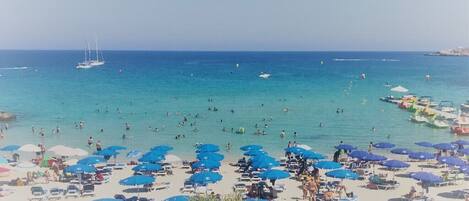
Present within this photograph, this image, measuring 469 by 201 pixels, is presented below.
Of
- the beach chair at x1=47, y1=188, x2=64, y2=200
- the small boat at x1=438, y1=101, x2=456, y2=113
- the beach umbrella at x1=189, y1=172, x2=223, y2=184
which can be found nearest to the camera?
the beach umbrella at x1=189, y1=172, x2=223, y2=184

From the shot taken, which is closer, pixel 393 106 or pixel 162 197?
pixel 162 197

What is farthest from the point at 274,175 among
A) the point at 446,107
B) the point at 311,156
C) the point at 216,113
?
the point at 446,107

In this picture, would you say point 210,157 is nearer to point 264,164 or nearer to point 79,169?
point 264,164

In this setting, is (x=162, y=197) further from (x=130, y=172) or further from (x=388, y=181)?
(x=388, y=181)

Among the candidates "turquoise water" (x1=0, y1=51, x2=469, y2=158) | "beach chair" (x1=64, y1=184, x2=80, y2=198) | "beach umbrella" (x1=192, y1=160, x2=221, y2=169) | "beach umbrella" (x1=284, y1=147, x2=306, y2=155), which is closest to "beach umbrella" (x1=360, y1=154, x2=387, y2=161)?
"beach umbrella" (x1=284, y1=147, x2=306, y2=155)

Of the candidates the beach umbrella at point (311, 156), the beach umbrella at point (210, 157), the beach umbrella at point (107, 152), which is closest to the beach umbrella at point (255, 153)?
the beach umbrella at point (210, 157)

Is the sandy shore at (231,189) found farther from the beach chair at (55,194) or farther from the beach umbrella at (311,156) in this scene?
the beach umbrella at (311,156)

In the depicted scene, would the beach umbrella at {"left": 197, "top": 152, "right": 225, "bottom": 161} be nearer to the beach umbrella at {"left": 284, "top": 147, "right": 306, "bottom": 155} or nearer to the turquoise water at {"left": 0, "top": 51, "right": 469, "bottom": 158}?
the beach umbrella at {"left": 284, "top": 147, "right": 306, "bottom": 155}

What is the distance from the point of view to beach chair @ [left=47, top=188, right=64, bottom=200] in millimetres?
20652

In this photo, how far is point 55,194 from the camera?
20766mm

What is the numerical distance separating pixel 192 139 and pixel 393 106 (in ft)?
88.0

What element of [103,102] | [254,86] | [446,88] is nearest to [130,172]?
[103,102]

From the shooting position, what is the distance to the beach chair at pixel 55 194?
20.7 metres

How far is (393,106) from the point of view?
53344mm
